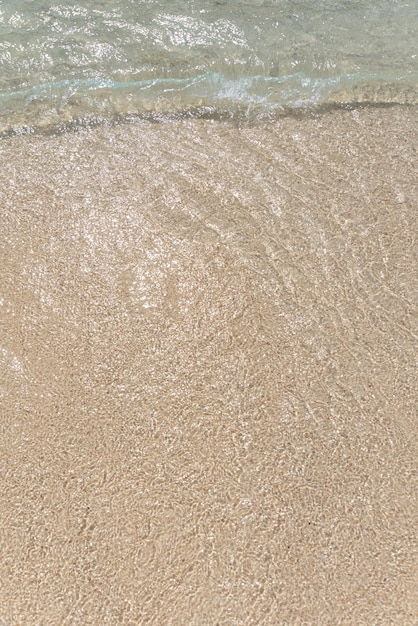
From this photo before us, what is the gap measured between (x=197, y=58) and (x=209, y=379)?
2.61m

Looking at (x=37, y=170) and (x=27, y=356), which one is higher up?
(x=37, y=170)

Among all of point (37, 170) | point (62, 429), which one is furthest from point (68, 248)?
point (62, 429)

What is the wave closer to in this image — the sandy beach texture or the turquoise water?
the turquoise water

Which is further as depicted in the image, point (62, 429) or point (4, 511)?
point (62, 429)

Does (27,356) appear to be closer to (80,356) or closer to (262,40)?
(80,356)

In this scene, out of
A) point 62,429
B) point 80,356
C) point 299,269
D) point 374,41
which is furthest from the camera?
point 374,41

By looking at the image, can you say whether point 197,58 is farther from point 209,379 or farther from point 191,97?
point 209,379

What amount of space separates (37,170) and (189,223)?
96cm

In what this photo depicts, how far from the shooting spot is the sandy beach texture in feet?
7.21

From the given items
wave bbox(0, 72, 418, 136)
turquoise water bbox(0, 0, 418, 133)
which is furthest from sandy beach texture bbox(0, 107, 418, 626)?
turquoise water bbox(0, 0, 418, 133)

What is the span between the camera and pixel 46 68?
4.09 m

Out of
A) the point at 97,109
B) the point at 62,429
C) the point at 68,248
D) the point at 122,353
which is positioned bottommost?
the point at 62,429

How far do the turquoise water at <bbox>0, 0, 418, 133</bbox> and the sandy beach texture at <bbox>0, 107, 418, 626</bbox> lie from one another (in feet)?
1.37

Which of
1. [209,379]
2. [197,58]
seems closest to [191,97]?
[197,58]
